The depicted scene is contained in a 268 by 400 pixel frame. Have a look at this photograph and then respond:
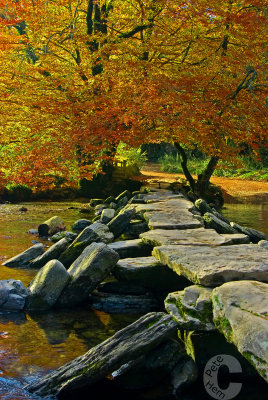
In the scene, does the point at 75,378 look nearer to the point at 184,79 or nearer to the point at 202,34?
the point at 184,79

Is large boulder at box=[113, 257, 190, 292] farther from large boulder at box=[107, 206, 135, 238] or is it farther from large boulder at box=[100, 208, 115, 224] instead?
large boulder at box=[100, 208, 115, 224]

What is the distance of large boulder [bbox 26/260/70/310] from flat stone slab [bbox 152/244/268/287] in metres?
1.24

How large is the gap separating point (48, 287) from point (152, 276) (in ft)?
4.26

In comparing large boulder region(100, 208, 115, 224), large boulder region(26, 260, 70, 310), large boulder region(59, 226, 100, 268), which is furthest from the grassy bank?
large boulder region(26, 260, 70, 310)

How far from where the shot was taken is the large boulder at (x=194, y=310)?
380cm

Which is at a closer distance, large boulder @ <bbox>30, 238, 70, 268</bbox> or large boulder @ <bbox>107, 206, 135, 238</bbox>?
large boulder @ <bbox>30, 238, 70, 268</bbox>

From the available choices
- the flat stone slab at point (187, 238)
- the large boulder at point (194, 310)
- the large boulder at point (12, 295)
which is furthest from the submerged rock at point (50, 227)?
the large boulder at point (194, 310)

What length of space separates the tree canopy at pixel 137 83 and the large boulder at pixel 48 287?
6563 mm

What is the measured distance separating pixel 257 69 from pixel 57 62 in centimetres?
692

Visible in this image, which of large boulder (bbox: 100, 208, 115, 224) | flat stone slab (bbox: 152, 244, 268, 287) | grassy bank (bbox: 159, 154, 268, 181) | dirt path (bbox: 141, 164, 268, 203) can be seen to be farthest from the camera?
grassy bank (bbox: 159, 154, 268, 181)

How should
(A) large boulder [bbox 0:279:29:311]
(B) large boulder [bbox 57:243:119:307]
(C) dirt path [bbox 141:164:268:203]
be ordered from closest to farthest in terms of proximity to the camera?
(A) large boulder [bbox 0:279:29:311] → (B) large boulder [bbox 57:243:119:307] → (C) dirt path [bbox 141:164:268:203]

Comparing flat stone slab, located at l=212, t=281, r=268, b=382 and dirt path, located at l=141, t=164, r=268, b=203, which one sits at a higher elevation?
flat stone slab, located at l=212, t=281, r=268, b=382

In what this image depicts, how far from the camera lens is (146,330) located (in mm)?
3758

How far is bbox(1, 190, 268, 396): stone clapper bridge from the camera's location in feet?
10.9
